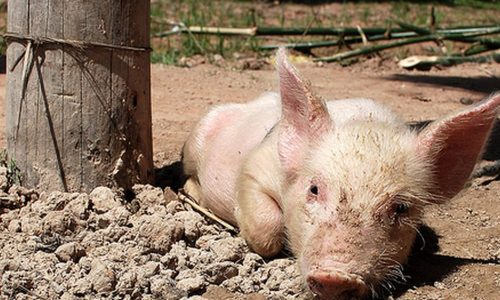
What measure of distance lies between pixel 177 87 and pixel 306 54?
211 centimetres

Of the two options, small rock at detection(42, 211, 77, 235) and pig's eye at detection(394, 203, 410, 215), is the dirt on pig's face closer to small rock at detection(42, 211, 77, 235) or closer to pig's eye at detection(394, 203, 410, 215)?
pig's eye at detection(394, 203, 410, 215)

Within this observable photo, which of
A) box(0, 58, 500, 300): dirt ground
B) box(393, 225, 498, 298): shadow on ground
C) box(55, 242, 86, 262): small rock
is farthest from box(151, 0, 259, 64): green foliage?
box(55, 242, 86, 262): small rock

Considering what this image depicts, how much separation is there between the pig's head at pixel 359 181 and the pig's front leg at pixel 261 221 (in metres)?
0.20

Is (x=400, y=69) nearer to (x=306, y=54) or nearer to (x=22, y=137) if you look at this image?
(x=306, y=54)

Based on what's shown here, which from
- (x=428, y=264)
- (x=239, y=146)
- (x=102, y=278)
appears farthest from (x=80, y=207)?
(x=428, y=264)

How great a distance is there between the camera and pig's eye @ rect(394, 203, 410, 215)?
3675mm

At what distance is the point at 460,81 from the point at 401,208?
164 inches

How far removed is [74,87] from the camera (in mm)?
4289

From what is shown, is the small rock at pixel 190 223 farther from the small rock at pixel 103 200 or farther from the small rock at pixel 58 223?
the small rock at pixel 58 223

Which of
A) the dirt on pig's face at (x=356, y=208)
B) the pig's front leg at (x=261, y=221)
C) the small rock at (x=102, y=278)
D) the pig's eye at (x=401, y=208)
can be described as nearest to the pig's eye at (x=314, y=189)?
the dirt on pig's face at (x=356, y=208)

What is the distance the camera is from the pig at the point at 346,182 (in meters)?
3.48

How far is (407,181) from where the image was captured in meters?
3.71

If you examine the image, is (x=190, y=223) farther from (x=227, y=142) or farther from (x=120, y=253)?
(x=227, y=142)

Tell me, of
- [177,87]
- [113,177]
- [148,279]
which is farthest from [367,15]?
[148,279]
